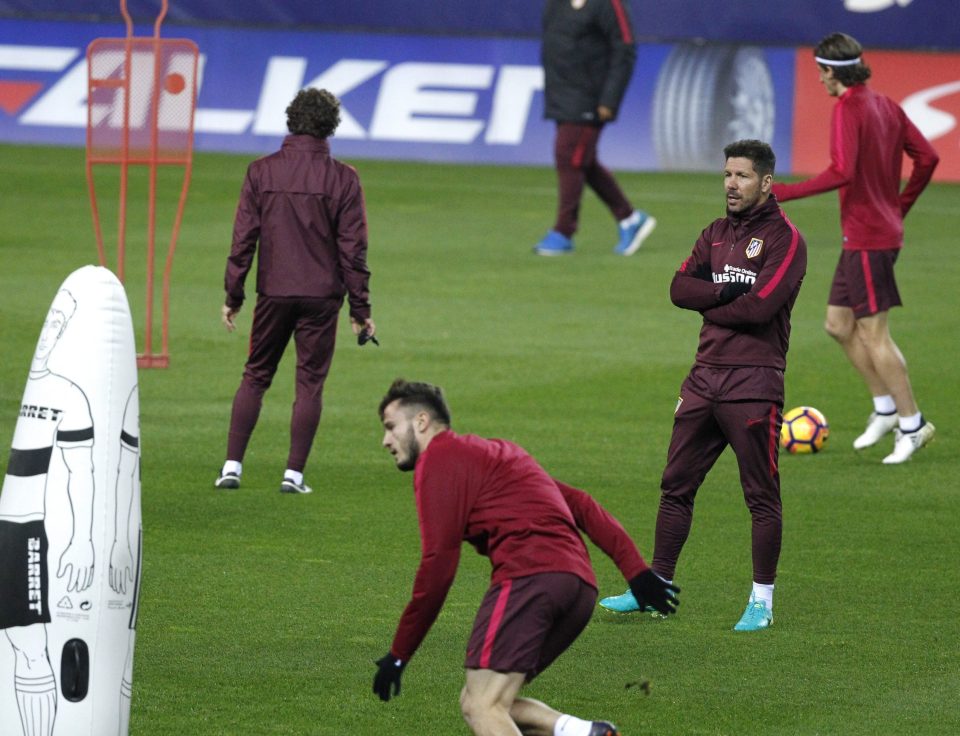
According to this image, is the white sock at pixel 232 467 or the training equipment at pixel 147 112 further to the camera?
the training equipment at pixel 147 112

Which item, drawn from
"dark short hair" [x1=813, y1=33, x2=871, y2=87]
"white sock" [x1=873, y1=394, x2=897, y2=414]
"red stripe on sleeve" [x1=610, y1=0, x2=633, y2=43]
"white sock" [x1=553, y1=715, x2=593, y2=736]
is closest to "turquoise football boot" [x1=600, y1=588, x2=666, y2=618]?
"white sock" [x1=553, y1=715, x2=593, y2=736]

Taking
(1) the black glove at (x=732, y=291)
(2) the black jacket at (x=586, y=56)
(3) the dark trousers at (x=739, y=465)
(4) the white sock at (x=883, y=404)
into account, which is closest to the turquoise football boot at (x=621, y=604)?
(3) the dark trousers at (x=739, y=465)

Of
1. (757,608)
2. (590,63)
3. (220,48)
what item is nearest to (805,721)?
(757,608)

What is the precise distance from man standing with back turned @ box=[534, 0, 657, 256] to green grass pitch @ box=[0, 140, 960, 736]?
28.7 inches

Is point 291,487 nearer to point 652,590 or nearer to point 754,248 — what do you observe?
point 754,248

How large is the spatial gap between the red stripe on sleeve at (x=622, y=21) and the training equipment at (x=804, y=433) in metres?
7.67

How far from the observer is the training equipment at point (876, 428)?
1185cm

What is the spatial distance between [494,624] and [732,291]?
244 cm

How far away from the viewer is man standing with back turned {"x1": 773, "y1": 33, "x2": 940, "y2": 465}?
426 inches

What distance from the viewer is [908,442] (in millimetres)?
11445

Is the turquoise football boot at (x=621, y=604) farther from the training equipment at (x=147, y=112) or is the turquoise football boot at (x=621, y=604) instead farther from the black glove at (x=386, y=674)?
the training equipment at (x=147, y=112)

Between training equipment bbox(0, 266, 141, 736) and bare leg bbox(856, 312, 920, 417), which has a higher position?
training equipment bbox(0, 266, 141, 736)

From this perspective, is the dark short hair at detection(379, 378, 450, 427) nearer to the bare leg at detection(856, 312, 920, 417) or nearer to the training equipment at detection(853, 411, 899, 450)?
the bare leg at detection(856, 312, 920, 417)

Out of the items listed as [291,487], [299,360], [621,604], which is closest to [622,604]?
[621,604]
